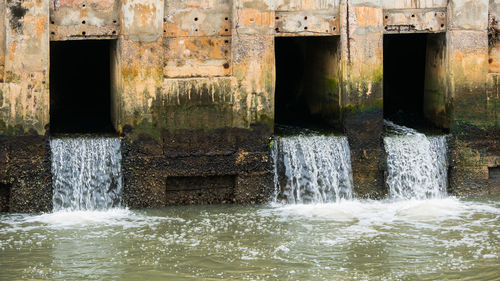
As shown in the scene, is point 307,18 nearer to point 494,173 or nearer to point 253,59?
point 253,59

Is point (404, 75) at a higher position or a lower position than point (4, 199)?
higher

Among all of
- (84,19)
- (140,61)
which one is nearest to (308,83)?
(140,61)

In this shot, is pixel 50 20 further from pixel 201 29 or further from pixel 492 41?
pixel 492 41

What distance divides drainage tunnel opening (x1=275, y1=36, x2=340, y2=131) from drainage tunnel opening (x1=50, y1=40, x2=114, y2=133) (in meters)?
2.85

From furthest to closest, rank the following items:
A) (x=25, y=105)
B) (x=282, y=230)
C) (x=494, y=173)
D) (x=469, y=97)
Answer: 1. (x=494, y=173)
2. (x=469, y=97)
3. (x=25, y=105)
4. (x=282, y=230)

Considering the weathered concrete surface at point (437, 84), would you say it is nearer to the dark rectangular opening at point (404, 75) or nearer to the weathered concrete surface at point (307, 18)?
the dark rectangular opening at point (404, 75)

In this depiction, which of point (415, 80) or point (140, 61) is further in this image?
point (415, 80)

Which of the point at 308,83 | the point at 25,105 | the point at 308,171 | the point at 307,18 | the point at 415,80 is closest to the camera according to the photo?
the point at 25,105

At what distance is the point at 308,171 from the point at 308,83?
2606 mm

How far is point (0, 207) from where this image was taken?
34.8 feet

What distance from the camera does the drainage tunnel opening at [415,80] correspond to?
40.3 ft

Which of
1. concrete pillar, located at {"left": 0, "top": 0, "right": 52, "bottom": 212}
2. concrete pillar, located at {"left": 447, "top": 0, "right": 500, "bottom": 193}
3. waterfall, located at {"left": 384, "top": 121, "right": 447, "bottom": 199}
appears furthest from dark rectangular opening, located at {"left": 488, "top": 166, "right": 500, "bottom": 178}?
concrete pillar, located at {"left": 0, "top": 0, "right": 52, "bottom": 212}

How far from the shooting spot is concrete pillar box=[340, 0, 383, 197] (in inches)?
453

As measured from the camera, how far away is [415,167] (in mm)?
11641
